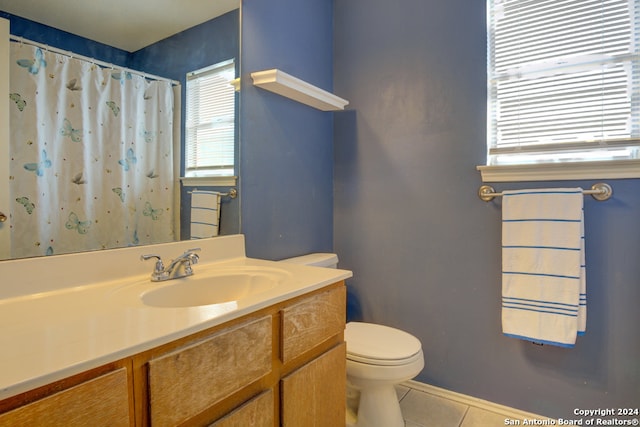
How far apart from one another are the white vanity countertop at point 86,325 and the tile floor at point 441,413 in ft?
3.47

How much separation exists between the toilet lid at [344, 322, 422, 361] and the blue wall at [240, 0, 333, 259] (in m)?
0.53

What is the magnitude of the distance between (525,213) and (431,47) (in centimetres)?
97

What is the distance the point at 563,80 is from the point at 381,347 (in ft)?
4.66

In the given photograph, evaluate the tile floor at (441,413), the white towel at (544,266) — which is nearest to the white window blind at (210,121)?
the white towel at (544,266)

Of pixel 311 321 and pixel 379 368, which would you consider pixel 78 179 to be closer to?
pixel 311 321

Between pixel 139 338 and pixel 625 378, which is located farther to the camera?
pixel 625 378

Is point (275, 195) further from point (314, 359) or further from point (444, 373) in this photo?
point (444, 373)

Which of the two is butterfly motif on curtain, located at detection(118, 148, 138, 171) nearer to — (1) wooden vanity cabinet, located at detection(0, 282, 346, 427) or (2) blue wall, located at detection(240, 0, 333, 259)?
(2) blue wall, located at detection(240, 0, 333, 259)

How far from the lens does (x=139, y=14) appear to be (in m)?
1.19

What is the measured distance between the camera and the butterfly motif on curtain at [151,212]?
4.04 ft

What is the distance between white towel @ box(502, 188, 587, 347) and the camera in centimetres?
146

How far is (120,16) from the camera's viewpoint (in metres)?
1.13

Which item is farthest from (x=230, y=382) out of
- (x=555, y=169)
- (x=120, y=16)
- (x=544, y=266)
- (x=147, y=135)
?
(x=555, y=169)

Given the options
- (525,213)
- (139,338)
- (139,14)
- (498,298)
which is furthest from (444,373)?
(139,14)
